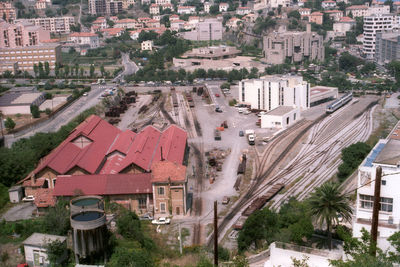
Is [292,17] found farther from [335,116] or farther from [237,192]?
[237,192]

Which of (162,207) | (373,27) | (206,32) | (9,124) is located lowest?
(162,207)

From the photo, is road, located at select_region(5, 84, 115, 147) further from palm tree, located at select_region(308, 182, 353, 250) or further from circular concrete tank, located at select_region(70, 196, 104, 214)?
palm tree, located at select_region(308, 182, 353, 250)

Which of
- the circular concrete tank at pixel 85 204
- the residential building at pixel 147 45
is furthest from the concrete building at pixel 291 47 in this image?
the circular concrete tank at pixel 85 204

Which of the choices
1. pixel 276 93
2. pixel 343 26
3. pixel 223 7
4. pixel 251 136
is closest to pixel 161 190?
pixel 251 136

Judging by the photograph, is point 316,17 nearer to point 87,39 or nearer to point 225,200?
point 87,39

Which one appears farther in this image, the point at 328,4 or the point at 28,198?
the point at 328,4

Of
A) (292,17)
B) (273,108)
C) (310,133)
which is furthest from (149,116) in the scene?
(292,17)

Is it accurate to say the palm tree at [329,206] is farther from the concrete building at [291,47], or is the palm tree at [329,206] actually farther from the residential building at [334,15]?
the residential building at [334,15]
